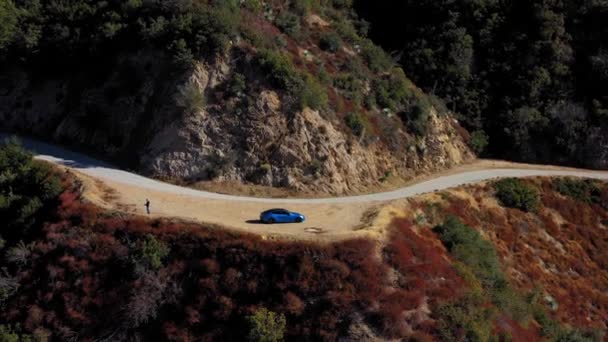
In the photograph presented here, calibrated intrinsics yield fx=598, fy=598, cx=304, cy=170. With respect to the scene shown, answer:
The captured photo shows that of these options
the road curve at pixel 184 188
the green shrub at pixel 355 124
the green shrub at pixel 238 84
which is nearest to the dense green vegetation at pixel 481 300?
the road curve at pixel 184 188

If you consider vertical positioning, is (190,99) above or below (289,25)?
below

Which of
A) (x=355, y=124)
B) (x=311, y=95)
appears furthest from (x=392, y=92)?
(x=311, y=95)

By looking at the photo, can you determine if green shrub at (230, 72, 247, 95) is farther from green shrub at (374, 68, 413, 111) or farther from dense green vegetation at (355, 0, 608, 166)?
dense green vegetation at (355, 0, 608, 166)

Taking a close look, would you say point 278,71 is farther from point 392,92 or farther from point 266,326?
point 266,326

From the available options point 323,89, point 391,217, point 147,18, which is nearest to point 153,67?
point 147,18

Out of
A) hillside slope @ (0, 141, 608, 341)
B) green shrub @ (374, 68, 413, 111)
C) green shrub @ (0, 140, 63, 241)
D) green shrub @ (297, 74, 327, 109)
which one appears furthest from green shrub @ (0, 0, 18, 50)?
green shrub @ (374, 68, 413, 111)

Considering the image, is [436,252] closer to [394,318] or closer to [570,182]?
[394,318]
